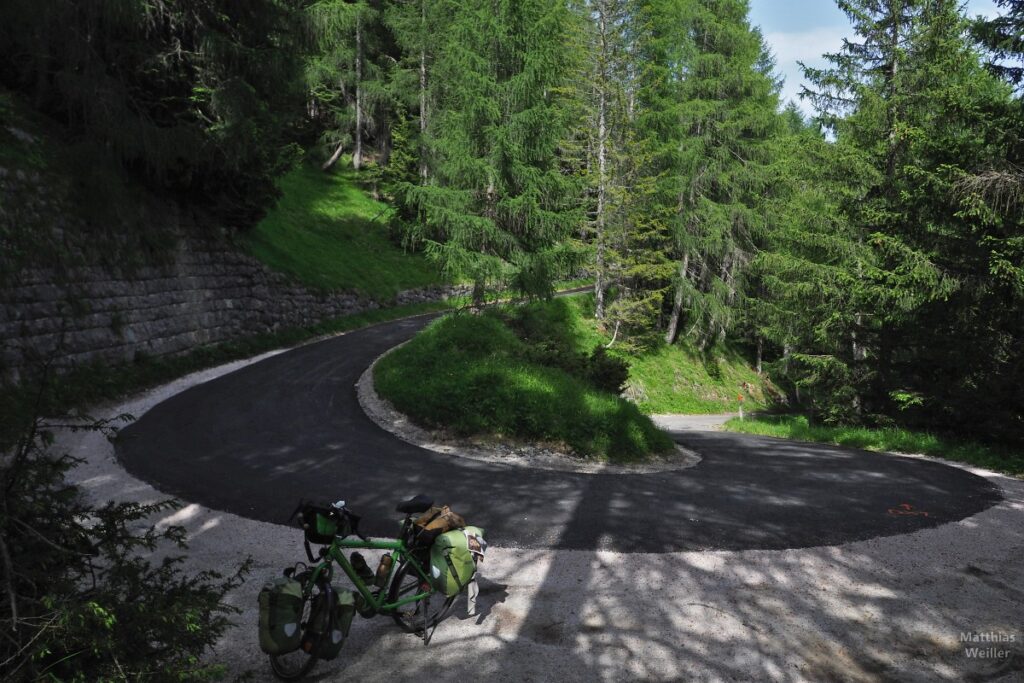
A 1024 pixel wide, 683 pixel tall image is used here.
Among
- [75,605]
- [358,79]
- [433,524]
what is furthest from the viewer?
[358,79]

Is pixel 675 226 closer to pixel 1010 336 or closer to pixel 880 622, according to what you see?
pixel 1010 336

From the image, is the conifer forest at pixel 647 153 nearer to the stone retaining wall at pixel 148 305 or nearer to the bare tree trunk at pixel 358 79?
the stone retaining wall at pixel 148 305

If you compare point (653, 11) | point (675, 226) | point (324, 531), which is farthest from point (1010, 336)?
point (653, 11)

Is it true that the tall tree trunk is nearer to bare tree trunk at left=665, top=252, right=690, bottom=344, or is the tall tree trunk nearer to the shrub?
bare tree trunk at left=665, top=252, right=690, bottom=344

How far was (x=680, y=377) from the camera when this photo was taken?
2955 cm

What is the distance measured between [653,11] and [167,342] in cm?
2803

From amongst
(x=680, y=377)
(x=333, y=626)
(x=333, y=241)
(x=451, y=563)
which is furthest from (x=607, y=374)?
(x=333, y=241)

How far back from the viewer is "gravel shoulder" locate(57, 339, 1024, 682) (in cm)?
421

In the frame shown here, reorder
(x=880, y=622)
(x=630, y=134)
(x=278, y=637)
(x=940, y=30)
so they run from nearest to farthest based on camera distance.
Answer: (x=278, y=637) → (x=880, y=622) → (x=940, y=30) → (x=630, y=134)

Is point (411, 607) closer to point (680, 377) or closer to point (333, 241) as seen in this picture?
point (680, 377)

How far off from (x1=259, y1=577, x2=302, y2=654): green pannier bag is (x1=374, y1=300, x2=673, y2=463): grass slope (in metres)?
7.90

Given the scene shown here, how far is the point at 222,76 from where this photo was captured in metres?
15.9

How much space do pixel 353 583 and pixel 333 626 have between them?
22.7 inches

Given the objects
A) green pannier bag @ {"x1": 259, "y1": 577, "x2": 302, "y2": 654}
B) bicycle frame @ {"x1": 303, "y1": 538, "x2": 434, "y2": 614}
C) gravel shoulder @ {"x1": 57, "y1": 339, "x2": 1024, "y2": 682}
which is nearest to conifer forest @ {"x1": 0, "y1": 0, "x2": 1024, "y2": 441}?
gravel shoulder @ {"x1": 57, "y1": 339, "x2": 1024, "y2": 682}
